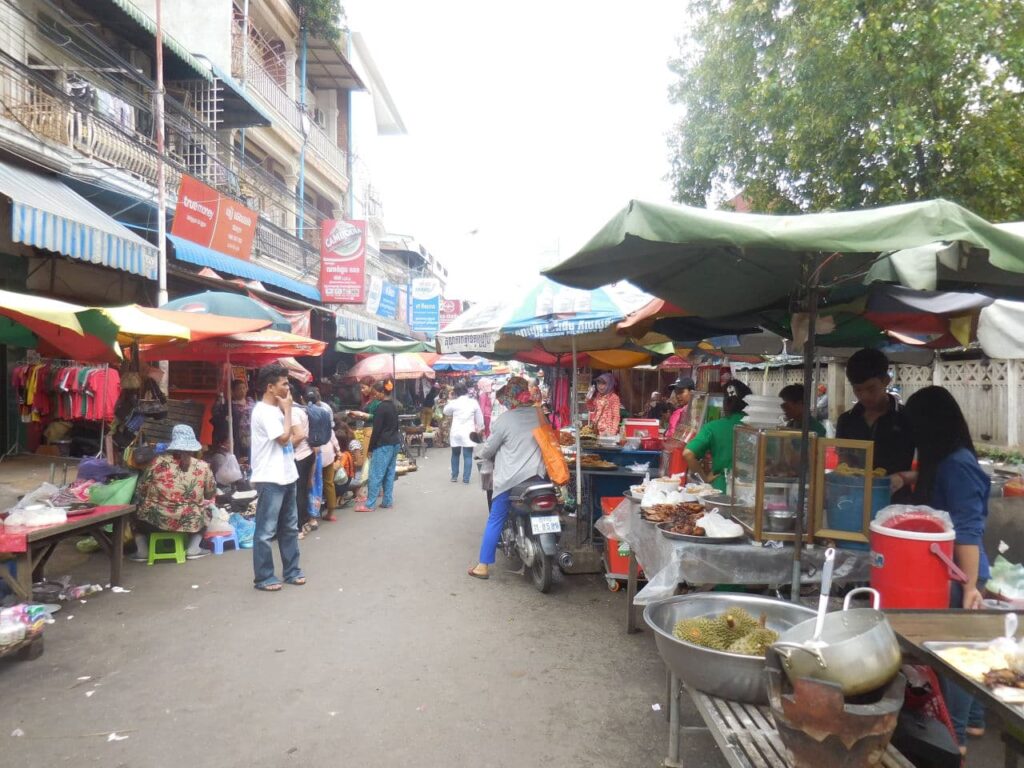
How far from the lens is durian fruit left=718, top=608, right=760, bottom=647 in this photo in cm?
270

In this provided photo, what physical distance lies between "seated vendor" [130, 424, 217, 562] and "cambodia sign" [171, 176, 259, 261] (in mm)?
4830

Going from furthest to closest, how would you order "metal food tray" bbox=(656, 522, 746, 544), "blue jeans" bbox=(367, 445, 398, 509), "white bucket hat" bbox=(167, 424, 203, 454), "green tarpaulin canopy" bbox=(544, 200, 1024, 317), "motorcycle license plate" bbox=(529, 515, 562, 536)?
"blue jeans" bbox=(367, 445, 398, 509), "white bucket hat" bbox=(167, 424, 203, 454), "motorcycle license plate" bbox=(529, 515, 562, 536), "metal food tray" bbox=(656, 522, 746, 544), "green tarpaulin canopy" bbox=(544, 200, 1024, 317)

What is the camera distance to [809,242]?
284cm

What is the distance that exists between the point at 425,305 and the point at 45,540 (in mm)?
18751

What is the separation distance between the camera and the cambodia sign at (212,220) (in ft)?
33.3

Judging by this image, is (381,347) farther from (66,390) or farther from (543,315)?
(543,315)

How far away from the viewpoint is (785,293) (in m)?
4.70

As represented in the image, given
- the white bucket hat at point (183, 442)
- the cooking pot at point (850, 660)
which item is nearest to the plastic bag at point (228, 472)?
the white bucket hat at point (183, 442)

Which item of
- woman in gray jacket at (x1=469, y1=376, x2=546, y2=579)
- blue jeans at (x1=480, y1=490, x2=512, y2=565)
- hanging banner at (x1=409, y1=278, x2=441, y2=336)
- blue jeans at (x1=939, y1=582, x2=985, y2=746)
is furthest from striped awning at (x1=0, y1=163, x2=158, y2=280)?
hanging banner at (x1=409, y1=278, x2=441, y2=336)

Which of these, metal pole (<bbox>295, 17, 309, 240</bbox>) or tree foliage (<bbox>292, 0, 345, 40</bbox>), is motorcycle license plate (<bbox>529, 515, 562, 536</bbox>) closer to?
metal pole (<bbox>295, 17, 309, 240</bbox>)

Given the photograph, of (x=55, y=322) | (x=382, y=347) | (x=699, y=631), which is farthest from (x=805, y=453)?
(x=382, y=347)

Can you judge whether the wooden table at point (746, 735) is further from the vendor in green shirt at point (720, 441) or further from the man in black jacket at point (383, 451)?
the man in black jacket at point (383, 451)

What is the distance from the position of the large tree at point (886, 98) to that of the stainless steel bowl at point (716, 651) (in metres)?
7.84

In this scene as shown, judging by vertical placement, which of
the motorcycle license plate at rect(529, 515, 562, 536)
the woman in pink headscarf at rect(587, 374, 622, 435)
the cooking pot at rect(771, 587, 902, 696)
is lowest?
the motorcycle license plate at rect(529, 515, 562, 536)
